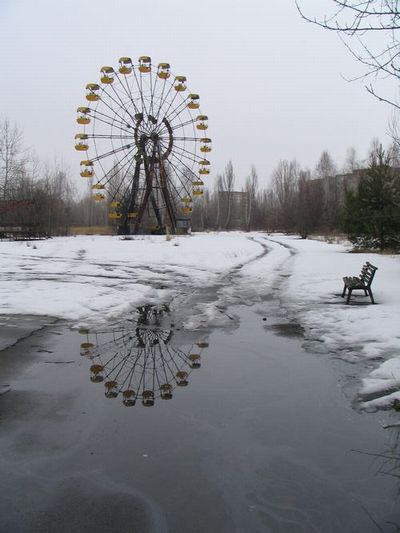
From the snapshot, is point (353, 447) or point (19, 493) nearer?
point (19, 493)

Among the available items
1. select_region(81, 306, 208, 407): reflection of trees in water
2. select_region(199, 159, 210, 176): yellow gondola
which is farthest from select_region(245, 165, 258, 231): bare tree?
select_region(81, 306, 208, 407): reflection of trees in water

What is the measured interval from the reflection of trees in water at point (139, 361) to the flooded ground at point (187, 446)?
32 millimetres

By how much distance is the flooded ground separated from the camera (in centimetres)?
299

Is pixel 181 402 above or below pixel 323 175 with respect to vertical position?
below

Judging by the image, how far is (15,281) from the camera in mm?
12836

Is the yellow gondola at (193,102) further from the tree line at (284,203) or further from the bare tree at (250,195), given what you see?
the bare tree at (250,195)

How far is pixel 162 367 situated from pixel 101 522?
122 inches

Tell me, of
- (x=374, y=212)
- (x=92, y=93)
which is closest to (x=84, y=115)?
(x=92, y=93)

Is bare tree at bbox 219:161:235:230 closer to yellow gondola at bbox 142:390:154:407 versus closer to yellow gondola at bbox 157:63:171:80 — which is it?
yellow gondola at bbox 157:63:171:80

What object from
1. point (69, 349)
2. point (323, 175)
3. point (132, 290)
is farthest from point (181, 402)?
point (323, 175)

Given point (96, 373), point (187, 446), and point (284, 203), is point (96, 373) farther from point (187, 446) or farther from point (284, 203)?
point (284, 203)

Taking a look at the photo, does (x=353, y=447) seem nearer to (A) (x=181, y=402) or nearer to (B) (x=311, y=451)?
(B) (x=311, y=451)

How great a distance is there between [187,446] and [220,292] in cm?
877

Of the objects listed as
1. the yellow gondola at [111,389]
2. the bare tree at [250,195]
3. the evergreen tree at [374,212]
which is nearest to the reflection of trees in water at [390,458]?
the yellow gondola at [111,389]
